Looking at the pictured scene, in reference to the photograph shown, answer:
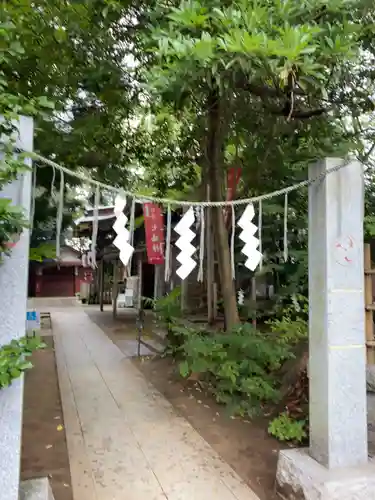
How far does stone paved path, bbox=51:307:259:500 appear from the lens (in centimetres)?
345

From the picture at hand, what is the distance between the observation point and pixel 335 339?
317 cm

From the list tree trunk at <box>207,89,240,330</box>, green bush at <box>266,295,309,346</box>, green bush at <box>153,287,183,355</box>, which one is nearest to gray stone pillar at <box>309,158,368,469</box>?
green bush at <box>266,295,309,346</box>

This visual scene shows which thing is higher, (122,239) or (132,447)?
(122,239)

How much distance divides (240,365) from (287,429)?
1.01 m

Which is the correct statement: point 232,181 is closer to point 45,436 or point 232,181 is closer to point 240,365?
point 240,365

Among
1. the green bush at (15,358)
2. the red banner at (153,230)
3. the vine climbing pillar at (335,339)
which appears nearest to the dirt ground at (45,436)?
the green bush at (15,358)

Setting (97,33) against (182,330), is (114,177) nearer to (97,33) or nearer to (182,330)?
(97,33)

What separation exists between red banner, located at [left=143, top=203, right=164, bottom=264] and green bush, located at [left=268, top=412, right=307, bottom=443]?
484 cm

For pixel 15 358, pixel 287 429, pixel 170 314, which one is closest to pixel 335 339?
pixel 287 429

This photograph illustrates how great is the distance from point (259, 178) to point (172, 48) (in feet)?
14.0

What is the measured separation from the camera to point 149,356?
8.49 meters

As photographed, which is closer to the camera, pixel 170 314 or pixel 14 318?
pixel 14 318

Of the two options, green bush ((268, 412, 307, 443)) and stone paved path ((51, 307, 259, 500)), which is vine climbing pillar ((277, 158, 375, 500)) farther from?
green bush ((268, 412, 307, 443))

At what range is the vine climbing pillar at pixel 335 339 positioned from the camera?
3.11 metres
